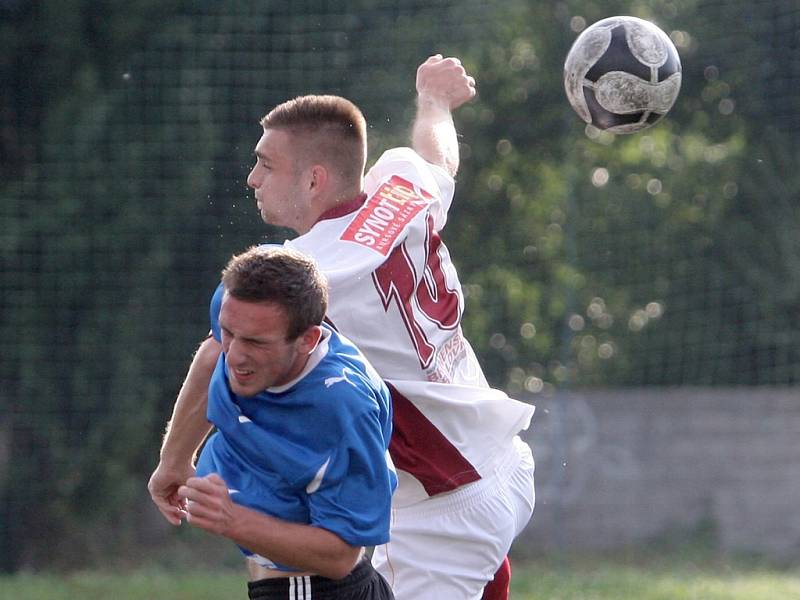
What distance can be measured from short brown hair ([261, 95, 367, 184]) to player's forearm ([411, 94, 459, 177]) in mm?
448

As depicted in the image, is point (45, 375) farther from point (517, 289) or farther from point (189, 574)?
point (517, 289)

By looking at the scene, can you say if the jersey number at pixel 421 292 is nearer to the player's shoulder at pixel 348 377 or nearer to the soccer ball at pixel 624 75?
the player's shoulder at pixel 348 377

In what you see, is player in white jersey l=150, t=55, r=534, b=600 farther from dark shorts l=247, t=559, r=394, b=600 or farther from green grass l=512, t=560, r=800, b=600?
green grass l=512, t=560, r=800, b=600

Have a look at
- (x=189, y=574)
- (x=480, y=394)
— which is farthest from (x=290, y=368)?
(x=189, y=574)

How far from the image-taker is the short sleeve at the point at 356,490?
9.83ft

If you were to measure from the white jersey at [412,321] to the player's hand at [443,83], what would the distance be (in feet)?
1.42

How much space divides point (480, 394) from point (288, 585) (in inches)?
42.6

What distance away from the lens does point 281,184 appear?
390 cm

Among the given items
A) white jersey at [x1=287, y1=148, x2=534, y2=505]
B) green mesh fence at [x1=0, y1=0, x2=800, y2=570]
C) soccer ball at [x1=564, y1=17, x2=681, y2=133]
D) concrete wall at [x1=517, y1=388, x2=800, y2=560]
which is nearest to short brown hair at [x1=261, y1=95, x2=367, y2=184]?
white jersey at [x1=287, y1=148, x2=534, y2=505]

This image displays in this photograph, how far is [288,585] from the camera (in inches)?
126

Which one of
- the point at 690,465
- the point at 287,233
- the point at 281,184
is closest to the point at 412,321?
the point at 281,184

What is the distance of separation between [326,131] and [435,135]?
1.96 ft

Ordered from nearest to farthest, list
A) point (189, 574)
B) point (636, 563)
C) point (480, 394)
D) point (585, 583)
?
point (480, 394)
point (585, 583)
point (189, 574)
point (636, 563)

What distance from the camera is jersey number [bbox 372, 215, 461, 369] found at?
3797 millimetres
